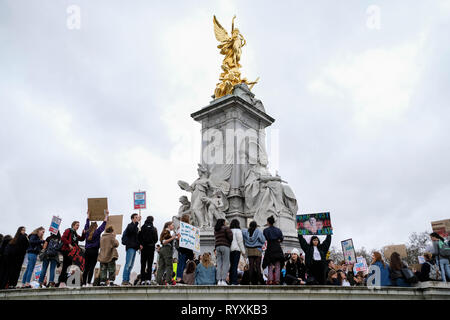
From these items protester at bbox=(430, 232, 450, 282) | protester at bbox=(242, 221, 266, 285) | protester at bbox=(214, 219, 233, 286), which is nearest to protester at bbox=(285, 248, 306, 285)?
protester at bbox=(242, 221, 266, 285)

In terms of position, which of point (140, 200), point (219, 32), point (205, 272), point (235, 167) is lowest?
point (205, 272)

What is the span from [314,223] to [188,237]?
9.43 metres

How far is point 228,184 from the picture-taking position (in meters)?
17.6

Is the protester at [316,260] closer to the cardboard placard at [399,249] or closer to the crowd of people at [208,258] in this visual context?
the crowd of people at [208,258]

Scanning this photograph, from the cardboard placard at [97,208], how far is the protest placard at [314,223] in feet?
32.6

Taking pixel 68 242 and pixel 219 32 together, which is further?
pixel 219 32

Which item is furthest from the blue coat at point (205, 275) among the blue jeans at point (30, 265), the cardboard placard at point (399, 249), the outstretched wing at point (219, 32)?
the outstretched wing at point (219, 32)

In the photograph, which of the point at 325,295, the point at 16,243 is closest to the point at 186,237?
the point at 325,295

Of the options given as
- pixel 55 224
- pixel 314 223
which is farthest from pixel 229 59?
pixel 55 224

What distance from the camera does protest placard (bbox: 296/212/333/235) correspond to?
679 inches

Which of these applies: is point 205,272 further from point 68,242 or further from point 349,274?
point 349,274

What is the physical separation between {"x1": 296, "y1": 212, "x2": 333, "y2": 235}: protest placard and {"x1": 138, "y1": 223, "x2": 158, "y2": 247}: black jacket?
9.83 meters

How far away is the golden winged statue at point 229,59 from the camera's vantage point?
20.2m

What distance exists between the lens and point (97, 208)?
10.7 metres
